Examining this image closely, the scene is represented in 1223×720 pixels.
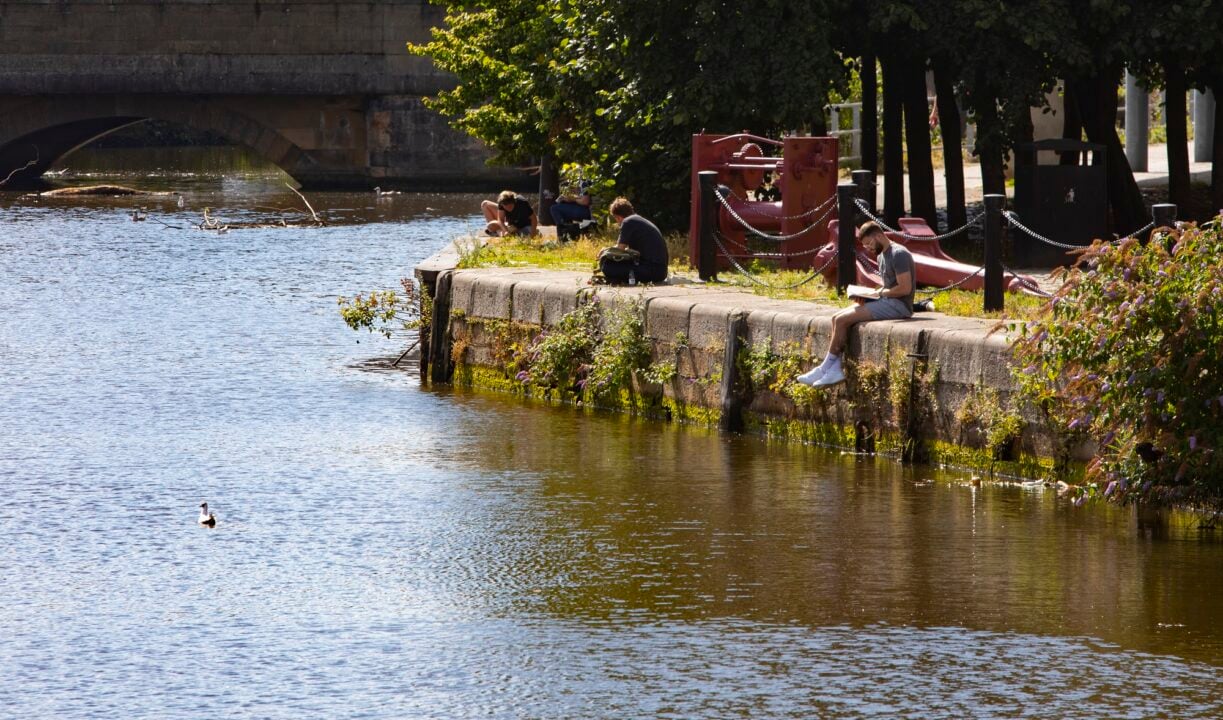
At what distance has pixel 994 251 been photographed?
13.3 meters

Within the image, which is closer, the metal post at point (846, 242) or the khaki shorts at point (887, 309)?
the khaki shorts at point (887, 309)

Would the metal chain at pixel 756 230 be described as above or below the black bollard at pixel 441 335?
above

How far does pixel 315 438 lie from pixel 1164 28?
10.0m

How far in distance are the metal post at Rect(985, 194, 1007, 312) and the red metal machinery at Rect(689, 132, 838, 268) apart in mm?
3600

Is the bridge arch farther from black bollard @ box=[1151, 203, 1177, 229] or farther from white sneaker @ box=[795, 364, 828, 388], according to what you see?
black bollard @ box=[1151, 203, 1177, 229]

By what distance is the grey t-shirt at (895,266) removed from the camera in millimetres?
13547

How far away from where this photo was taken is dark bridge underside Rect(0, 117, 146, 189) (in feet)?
165

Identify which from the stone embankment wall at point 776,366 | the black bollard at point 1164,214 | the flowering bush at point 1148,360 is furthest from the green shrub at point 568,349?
the black bollard at point 1164,214

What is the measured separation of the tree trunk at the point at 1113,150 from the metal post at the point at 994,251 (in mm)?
9191

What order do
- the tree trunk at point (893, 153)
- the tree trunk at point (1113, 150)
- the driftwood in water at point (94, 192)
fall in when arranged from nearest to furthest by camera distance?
the tree trunk at point (1113, 150) < the tree trunk at point (893, 153) < the driftwood in water at point (94, 192)

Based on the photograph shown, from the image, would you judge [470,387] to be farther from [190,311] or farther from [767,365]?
[190,311]

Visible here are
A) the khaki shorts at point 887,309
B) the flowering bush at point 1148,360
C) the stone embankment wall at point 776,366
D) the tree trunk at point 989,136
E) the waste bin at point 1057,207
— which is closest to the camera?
the flowering bush at point 1148,360

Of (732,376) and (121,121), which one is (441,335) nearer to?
(732,376)

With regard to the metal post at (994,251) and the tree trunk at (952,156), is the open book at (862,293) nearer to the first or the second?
the metal post at (994,251)
